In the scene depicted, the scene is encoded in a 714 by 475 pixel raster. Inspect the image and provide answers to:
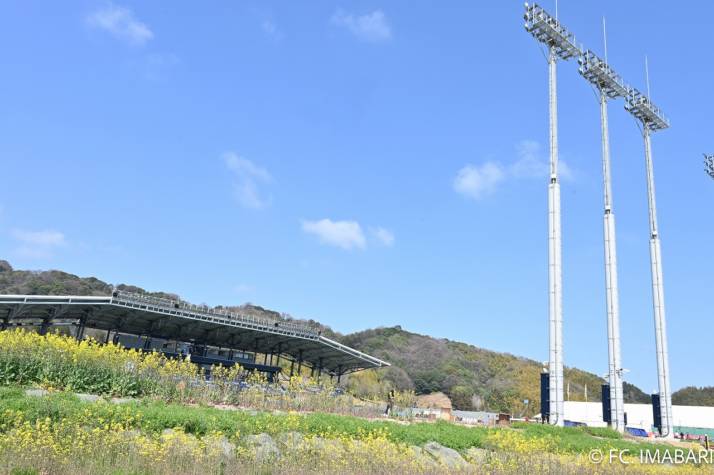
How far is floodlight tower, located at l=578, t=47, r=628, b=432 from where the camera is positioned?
3081 cm

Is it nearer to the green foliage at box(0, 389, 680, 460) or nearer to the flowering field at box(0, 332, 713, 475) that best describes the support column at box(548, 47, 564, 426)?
the flowering field at box(0, 332, 713, 475)

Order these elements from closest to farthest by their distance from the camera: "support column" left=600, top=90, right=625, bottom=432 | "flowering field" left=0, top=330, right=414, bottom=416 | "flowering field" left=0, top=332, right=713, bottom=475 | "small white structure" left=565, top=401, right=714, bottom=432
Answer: "flowering field" left=0, top=332, right=713, bottom=475
"flowering field" left=0, top=330, right=414, bottom=416
"support column" left=600, top=90, right=625, bottom=432
"small white structure" left=565, top=401, right=714, bottom=432

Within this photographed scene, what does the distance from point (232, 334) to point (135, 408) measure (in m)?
30.3

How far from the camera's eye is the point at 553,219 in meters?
29.7

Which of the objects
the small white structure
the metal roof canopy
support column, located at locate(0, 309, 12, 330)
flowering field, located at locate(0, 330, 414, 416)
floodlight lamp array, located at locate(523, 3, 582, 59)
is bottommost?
flowering field, located at locate(0, 330, 414, 416)

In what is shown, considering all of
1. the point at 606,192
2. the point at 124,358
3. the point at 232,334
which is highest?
the point at 606,192

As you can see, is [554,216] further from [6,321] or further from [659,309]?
[6,321]

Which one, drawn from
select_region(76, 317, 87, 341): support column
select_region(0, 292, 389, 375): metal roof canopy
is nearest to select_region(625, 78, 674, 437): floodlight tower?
select_region(0, 292, 389, 375): metal roof canopy

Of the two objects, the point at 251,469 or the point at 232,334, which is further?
the point at 232,334

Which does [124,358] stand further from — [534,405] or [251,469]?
[534,405]

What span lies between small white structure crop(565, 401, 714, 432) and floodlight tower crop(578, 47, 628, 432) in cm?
2634

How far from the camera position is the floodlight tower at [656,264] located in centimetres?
3544

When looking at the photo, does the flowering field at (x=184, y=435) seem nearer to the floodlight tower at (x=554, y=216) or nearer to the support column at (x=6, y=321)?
the floodlight tower at (x=554, y=216)

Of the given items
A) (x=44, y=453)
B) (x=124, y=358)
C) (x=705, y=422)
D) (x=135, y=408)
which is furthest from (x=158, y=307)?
(x=705, y=422)
